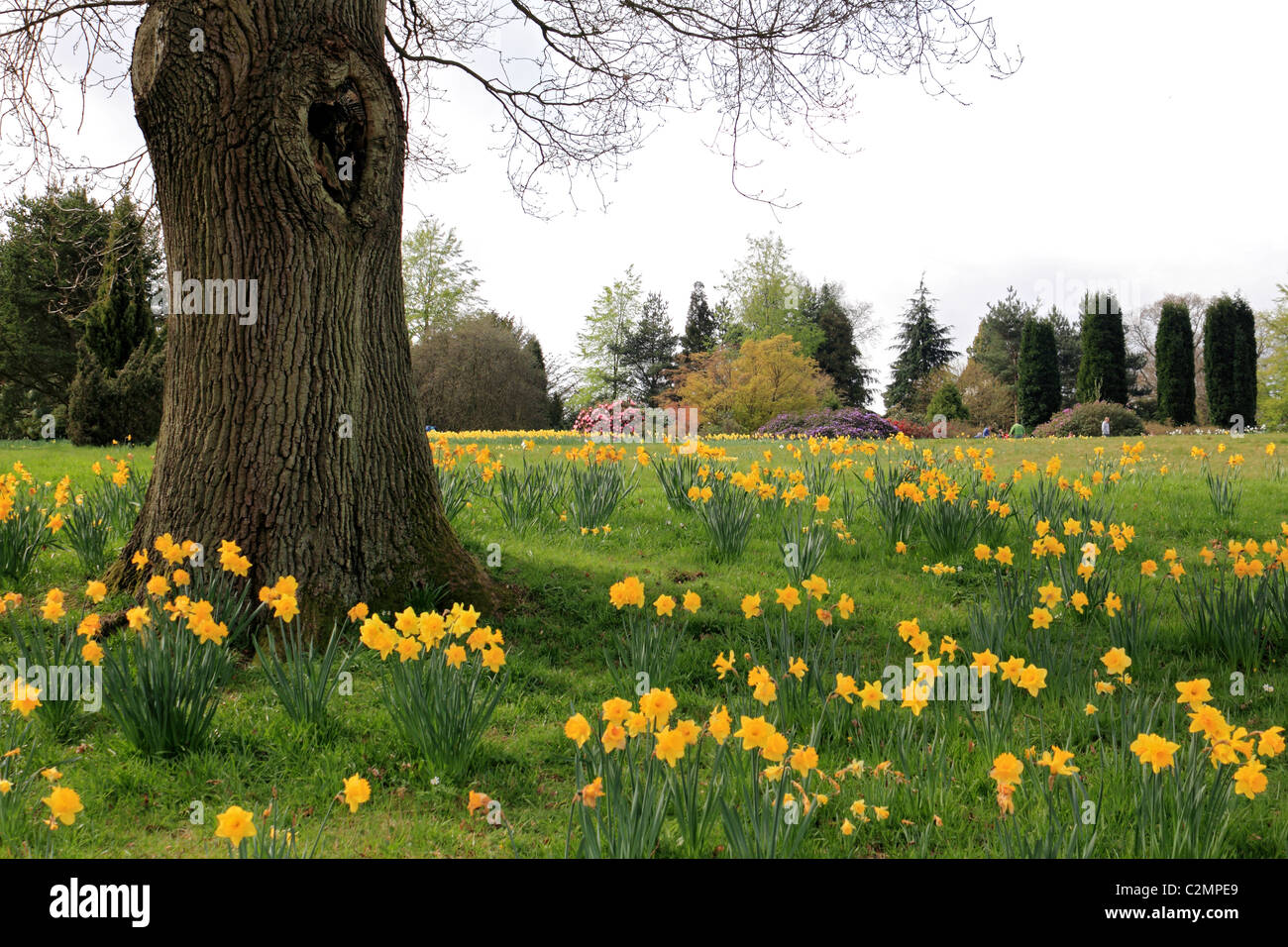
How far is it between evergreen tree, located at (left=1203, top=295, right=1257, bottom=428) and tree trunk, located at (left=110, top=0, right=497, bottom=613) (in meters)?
28.7

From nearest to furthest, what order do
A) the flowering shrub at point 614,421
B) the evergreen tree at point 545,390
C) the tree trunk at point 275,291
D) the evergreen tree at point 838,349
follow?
the tree trunk at point 275,291 → the flowering shrub at point 614,421 → the evergreen tree at point 545,390 → the evergreen tree at point 838,349

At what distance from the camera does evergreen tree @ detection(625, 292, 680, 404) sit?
129 ft

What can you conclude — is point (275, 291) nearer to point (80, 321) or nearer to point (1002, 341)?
point (80, 321)

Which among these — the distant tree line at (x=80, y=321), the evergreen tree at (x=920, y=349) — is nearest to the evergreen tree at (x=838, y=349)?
the evergreen tree at (x=920, y=349)

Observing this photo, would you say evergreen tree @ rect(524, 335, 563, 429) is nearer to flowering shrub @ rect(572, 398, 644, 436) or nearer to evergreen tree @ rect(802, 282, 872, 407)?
flowering shrub @ rect(572, 398, 644, 436)

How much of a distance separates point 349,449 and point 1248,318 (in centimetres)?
2988

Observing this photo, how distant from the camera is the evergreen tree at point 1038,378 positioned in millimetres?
27922

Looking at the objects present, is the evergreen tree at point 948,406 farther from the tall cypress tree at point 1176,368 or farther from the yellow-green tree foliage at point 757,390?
the tall cypress tree at point 1176,368

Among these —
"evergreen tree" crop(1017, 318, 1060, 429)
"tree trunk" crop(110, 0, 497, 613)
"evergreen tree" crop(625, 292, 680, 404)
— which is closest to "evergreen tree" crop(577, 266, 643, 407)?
"evergreen tree" crop(625, 292, 680, 404)

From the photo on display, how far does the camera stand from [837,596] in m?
4.36

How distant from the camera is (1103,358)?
26.8m

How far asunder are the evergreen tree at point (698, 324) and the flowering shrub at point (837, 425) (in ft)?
71.8
